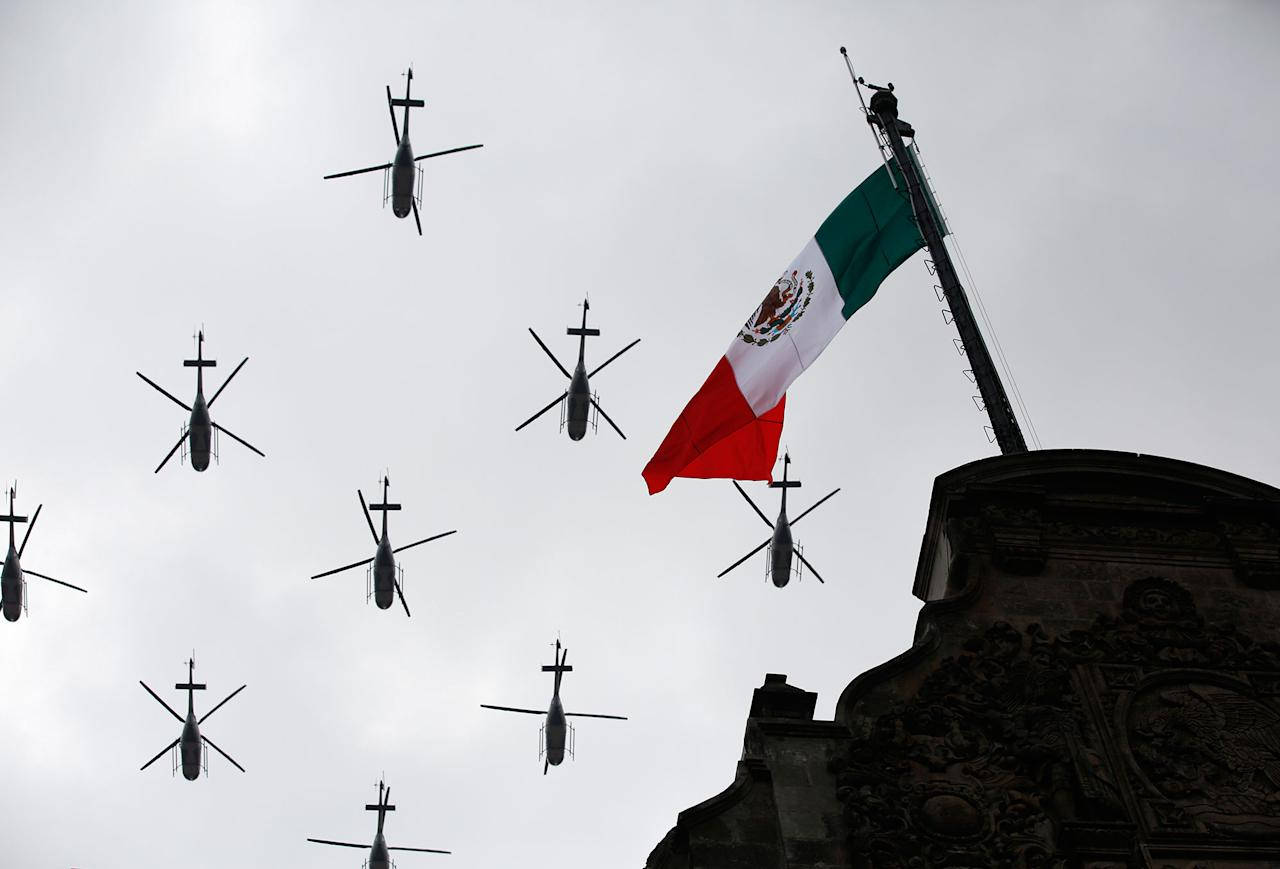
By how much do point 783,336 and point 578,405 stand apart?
63.6 ft

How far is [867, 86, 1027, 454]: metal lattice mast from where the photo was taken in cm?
3134

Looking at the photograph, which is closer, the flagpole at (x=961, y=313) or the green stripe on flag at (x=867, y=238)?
the flagpole at (x=961, y=313)

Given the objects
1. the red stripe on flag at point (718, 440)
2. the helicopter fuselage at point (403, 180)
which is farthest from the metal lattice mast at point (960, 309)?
the helicopter fuselage at point (403, 180)

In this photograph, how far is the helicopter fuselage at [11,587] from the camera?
55.5m

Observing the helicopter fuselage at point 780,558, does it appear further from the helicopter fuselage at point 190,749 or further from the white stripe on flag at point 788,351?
the helicopter fuselage at point 190,749

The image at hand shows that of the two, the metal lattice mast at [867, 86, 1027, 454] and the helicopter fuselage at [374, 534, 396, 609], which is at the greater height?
the helicopter fuselage at [374, 534, 396, 609]

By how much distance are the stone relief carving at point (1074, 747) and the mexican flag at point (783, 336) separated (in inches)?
307

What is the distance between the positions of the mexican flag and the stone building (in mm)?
5079

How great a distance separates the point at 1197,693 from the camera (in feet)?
→ 80.8

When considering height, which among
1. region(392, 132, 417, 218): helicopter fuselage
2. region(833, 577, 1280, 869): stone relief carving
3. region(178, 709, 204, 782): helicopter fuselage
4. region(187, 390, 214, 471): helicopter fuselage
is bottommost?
region(833, 577, 1280, 869): stone relief carving

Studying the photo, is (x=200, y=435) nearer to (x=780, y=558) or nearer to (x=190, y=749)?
(x=190, y=749)

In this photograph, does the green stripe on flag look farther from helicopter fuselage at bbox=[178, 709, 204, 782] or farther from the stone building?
helicopter fuselage at bbox=[178, 709, 204, 782]

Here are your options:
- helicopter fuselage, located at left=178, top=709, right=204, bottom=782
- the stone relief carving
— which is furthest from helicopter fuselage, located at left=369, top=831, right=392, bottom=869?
the stone relief carving

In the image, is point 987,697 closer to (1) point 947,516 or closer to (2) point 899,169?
(1) point 947,516
